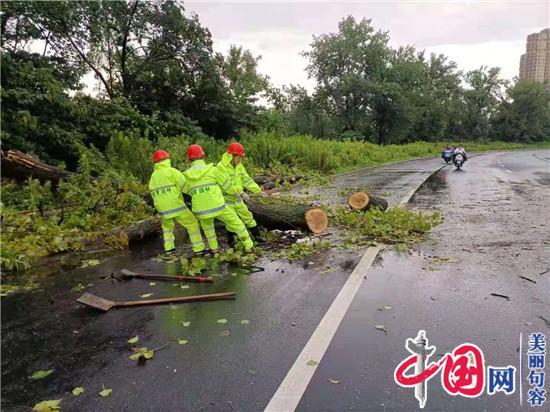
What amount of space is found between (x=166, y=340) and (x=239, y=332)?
0.64 meters

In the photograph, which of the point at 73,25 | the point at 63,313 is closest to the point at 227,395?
the point at 63,313

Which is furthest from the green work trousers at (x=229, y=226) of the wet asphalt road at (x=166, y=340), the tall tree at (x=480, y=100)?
the tall tree at (x=480, y=100)

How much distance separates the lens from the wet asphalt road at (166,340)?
3000 millimetres

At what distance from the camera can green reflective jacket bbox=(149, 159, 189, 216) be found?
260 inches

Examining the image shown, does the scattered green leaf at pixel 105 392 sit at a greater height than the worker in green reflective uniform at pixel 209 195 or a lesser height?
lesser

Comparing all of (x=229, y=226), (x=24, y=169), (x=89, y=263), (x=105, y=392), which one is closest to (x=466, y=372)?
(x=105, y=392)

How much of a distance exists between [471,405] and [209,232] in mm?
4572

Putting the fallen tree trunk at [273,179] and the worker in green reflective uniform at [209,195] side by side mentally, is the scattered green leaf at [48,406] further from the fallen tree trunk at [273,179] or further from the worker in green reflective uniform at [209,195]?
→ the fallen tree trunk at [273,179]

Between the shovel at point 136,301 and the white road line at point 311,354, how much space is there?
1218mm

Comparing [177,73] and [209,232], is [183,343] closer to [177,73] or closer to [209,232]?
[209,232]

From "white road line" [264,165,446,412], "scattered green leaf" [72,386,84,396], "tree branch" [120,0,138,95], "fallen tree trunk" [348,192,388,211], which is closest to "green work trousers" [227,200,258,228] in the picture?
"white road line" [264,165,446,412]

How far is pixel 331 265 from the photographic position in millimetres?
5980

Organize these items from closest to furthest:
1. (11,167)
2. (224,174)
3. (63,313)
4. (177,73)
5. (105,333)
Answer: (105,333)
(63,313)
(224,174)
(11,167)
(177,73)

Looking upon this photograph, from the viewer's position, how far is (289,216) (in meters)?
7.90
